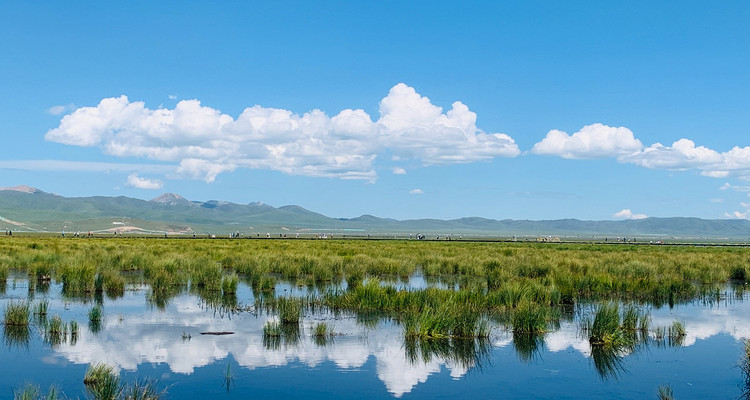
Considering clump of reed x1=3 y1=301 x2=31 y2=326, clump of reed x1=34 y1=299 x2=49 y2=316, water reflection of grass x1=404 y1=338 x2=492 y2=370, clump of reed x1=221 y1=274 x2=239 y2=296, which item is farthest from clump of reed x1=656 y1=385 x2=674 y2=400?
clump of reed x1=221 y1=274 x2=239 y2=296

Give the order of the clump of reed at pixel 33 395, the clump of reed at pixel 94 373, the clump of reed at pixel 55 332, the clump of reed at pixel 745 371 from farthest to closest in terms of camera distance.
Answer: the clump of reed at pixel 55 332, the clump of reed at pixel 745 371, the clump of reed at pixel 94 373, the clump of reed at pixel 33 395

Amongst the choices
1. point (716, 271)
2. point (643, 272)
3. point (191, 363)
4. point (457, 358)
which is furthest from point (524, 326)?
point (716, 271)

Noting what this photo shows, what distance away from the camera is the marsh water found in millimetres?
11982

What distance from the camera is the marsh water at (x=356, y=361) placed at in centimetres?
1198

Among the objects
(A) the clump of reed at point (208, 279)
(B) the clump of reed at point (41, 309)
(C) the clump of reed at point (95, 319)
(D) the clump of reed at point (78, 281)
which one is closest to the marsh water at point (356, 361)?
(C) the clump of reed at point (95, 319)

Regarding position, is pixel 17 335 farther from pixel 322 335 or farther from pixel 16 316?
pixel 322 335

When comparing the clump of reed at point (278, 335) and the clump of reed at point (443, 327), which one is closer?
the clump of reed at point (278, 335)

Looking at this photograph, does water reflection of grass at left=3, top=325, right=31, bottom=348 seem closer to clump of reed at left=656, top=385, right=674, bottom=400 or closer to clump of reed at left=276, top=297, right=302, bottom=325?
clump of reed at left=276, top=297, right=302, bottom=325

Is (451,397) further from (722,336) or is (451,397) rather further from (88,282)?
(88,282)

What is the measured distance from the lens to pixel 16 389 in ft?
37.2

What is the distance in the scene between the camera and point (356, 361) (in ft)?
45.2

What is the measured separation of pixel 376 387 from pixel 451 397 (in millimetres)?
1362

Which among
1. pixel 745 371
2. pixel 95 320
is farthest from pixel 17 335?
pixel 745 371

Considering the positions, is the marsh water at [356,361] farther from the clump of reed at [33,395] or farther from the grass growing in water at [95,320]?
the clump of reed at [33,395]
